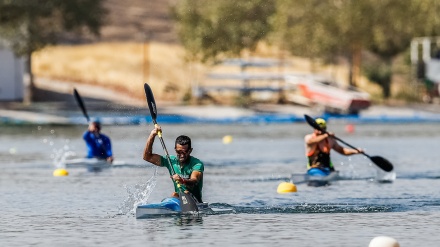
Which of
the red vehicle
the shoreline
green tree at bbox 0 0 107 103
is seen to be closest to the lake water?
the shoreline

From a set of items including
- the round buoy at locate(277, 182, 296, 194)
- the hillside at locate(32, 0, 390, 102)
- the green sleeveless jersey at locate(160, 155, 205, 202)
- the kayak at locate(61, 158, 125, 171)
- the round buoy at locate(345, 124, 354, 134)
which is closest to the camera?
the green sleeveless jersey at locate(160, 155, 205, 202)

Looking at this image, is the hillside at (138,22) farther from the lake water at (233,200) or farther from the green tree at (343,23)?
the lake water at (233,200)

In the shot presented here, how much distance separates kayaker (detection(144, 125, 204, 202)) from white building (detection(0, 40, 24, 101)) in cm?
5947

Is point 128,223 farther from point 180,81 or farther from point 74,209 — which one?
point 180,81

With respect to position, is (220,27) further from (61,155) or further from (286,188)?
(286,188)

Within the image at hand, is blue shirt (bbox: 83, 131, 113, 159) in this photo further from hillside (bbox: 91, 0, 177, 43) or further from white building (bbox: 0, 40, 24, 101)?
hillside (bbox: 91, 0, 177, 43)

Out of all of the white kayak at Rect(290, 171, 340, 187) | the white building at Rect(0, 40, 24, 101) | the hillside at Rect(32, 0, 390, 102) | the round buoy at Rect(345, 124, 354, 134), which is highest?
the hillside at Rect(32, 0, 390, 102)

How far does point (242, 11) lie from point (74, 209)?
58032 mm

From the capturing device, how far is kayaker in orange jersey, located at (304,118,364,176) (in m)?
31.5

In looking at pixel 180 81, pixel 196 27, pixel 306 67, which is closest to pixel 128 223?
pixel 196 27

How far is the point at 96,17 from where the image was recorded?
78.7m

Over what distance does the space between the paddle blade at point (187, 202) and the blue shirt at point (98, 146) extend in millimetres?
13113

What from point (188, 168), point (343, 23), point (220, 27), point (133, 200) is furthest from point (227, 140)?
point (220, 27)

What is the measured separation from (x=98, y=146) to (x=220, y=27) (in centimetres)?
4761
